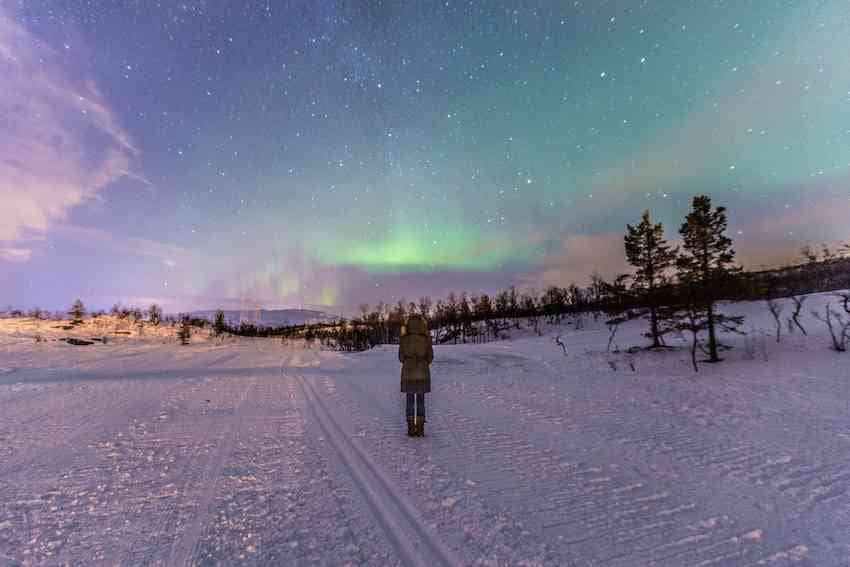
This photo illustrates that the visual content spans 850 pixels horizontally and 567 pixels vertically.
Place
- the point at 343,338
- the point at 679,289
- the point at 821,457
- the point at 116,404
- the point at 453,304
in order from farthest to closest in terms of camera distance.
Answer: the point at 453,304 → the point at 343,338 → the point at 679,289 → the point at 116,404 → the point at 821,457

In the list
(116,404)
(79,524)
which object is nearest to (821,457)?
(79,524)

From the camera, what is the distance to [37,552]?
347 centimetres

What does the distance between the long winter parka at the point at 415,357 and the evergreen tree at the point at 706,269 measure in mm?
20709

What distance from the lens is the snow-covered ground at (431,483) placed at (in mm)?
3520

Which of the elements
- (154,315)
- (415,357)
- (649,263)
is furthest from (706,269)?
(154,315)

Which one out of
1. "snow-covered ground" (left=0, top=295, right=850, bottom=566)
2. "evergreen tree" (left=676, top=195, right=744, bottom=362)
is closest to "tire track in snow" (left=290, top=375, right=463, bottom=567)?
"snow-covered ground" (left=0, top=295, right=850, bottom=566)

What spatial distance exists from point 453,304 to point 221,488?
134 metres

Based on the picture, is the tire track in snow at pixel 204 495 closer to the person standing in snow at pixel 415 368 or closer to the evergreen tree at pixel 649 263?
the person standing in snow at pixel 415 368

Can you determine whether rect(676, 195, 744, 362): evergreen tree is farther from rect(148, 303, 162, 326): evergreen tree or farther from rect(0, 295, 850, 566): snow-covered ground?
rect(148, 303, 162, 326): evergreen tree

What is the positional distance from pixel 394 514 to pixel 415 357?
12.6ft

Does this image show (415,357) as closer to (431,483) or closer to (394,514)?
(431,483)

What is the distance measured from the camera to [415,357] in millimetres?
7773

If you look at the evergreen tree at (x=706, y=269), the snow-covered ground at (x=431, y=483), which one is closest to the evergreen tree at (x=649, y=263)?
the evergreen tree at (x=706, y=269)

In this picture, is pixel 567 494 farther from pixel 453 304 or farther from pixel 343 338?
pixel 453 304
